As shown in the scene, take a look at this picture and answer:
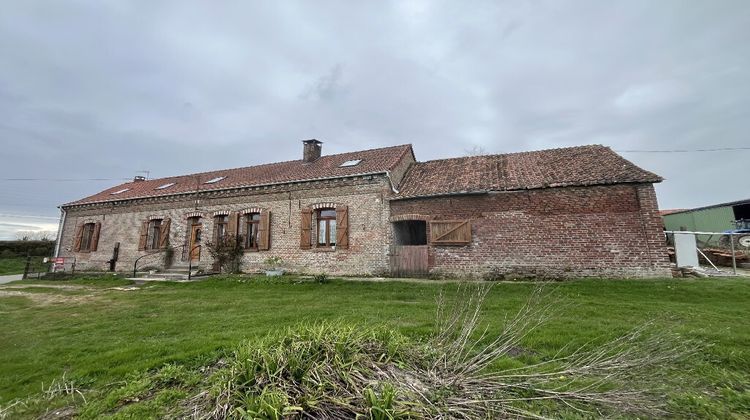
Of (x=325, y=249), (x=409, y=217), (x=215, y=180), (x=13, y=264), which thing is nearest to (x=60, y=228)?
(x=13, y=264)

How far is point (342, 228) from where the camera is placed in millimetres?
12484

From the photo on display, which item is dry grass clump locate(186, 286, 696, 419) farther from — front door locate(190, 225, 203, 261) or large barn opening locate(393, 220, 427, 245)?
front door locate(190, 225, 203, 261)

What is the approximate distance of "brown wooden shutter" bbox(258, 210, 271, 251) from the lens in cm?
1358

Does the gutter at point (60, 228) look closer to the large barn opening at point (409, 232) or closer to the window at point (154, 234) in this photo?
the window at point (154, 234)

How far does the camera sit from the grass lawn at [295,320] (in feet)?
11.9

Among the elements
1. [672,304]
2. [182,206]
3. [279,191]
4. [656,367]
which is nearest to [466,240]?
[672,304]

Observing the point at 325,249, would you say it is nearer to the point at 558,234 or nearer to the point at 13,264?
the point at 558,234

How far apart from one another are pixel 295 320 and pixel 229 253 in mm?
9206

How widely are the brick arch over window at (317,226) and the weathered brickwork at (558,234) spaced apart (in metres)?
3.12

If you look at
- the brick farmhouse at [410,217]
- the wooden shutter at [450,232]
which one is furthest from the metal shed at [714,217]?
the wooden shutter at [450,232]

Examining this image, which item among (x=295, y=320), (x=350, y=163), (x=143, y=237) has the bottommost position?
(x=295, y=320)

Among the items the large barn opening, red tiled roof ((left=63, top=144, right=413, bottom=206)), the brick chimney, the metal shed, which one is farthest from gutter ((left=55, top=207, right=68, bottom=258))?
the metal shed

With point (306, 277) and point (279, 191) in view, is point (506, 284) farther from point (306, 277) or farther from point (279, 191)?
point (279, 191)

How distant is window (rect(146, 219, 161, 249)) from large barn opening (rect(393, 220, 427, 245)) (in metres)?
11.5
